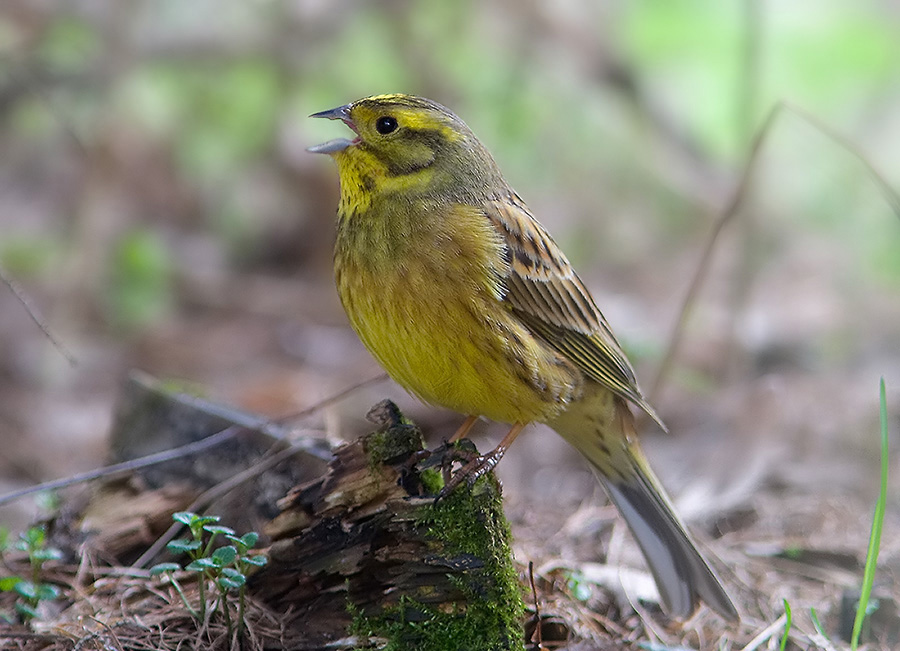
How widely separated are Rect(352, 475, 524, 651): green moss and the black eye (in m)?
1.48

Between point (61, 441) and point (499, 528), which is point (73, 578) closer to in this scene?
point (499, 528)

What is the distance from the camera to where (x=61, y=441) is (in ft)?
22.2

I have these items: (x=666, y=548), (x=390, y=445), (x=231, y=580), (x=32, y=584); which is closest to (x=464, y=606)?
(x=390, y=445)

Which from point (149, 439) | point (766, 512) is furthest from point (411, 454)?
point (766, 512)

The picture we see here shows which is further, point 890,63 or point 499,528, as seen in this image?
point 890,63

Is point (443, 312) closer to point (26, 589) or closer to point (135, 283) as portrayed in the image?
point (26, 589)

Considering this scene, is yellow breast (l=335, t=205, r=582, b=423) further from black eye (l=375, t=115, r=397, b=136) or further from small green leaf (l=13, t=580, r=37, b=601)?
small green leaf (l=13, t=580, r=37, b=601)

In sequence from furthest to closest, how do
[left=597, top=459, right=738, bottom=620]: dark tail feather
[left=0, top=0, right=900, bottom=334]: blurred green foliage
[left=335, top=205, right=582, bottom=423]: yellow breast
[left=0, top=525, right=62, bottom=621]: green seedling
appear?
[left=0, top=0, right=900, bottom=334]: blurred green foliage
[left=597, top=459, right=738, bottom=620]: dark tail feather
[left=335, top=205, right=582, bottom=423]: yellow breast
[left=0, top=525, right=62, bottom=621]: green seedling

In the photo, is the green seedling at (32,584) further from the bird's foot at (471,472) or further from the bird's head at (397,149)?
the bird's head at (397,149)

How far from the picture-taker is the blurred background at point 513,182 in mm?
6590

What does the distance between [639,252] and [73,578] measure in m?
8.09

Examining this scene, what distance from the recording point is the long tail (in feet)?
13.0

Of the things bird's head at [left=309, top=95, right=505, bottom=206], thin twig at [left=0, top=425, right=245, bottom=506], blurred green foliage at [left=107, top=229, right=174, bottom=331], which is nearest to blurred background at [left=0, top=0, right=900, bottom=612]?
blurred green foliage at [left=107, top=229, right=174, bottom=331]

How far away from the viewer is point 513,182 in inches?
441
